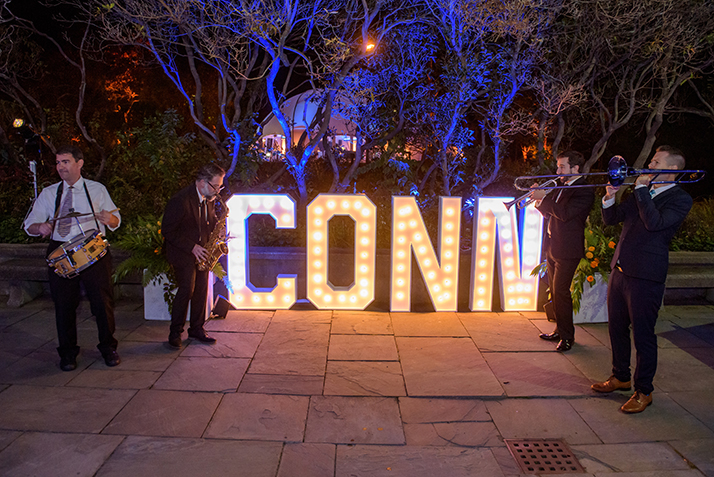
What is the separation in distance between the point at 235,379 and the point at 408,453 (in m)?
1.86

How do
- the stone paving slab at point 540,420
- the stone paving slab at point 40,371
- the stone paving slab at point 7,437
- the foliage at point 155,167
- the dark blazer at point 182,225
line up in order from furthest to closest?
the foliage at point 155,167 → the dark blazer at point 182,225 → the stone paving slab at point 40,371 → the stone paving slab at point 540,420 → the stone paving slab at point 7,437

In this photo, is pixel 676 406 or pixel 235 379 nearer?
pixel 676 406

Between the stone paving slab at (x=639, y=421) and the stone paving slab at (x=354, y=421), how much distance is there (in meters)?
1.59

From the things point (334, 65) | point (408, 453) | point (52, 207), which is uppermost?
point (334, 65)

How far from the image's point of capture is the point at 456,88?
790 cm

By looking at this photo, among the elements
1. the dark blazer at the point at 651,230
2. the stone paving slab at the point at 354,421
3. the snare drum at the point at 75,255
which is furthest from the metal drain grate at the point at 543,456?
the snare drum at the point at 75,255

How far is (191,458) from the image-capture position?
3258mm

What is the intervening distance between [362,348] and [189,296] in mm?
1964

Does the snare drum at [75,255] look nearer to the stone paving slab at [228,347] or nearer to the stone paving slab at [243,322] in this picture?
the stone paving slab at [228,347]

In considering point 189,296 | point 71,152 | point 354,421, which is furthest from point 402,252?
point 71,152

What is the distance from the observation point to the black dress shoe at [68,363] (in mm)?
4527

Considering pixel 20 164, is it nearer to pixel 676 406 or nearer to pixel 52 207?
pixel 52 207

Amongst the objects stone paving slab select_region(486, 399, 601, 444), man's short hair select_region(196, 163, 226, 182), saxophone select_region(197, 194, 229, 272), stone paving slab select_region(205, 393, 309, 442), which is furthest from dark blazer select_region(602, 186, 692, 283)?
saxophone select_region(197, 194, 229, 272)

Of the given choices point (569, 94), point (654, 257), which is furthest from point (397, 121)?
point (654, 257)
